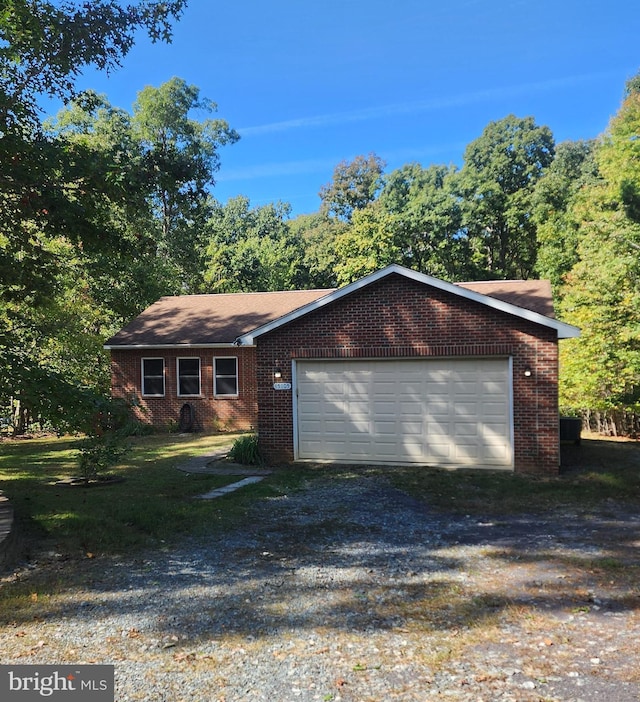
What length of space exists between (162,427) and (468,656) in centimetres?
1688

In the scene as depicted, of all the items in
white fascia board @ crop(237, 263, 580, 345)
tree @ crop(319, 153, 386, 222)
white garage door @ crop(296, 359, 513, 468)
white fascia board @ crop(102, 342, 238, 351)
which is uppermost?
tree @ crop(319, 153, 386, 222)

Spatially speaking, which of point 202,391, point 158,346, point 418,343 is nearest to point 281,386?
point 418,343

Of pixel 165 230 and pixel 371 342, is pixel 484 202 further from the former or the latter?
pixel 371 342

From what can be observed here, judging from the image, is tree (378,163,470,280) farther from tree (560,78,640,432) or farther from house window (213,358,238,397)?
house window (213,358,238,397)

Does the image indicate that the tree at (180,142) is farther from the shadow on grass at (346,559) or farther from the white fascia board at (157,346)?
the shadow on grass at (346,559)

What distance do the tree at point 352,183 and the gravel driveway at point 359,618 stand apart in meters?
40.4

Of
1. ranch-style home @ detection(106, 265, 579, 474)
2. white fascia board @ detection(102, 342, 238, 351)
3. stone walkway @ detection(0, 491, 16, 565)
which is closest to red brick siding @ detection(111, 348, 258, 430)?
white fascia board @ detection(102, 342, 238, 351)

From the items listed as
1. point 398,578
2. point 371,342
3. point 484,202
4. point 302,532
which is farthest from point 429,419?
point 484,202

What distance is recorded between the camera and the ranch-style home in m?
11.3

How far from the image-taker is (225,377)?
63.8 feet

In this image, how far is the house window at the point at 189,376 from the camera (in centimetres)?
Result: 1962

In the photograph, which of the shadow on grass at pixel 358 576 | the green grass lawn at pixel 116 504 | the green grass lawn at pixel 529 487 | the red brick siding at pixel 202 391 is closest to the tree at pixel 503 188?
the red brick siding at pixel 202 391

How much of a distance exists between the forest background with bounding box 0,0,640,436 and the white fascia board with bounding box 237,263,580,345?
3.19m

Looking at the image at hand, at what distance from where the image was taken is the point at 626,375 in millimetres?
16359
